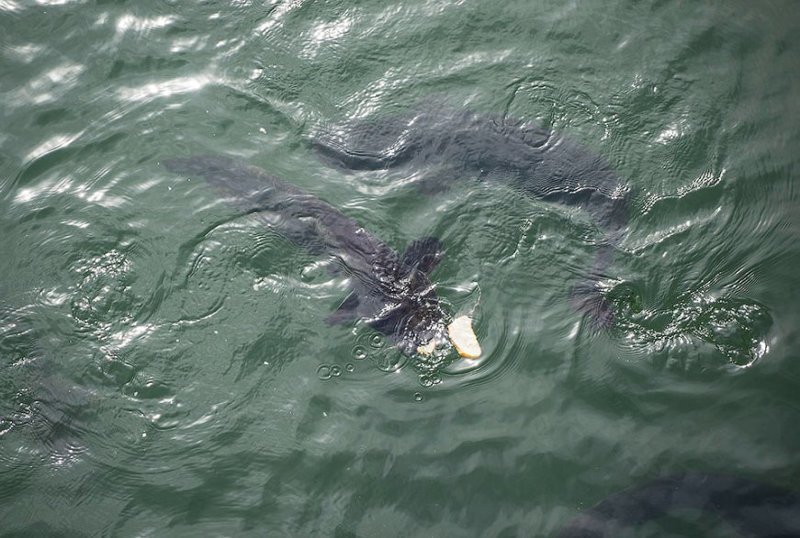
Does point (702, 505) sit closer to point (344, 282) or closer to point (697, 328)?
point (697, 328)

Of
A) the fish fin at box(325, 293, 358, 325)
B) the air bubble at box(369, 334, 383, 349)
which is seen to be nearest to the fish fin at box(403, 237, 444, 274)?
the fish fin at box(325, 293, 358, 325)

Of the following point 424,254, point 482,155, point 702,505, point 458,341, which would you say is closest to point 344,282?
point 424,254

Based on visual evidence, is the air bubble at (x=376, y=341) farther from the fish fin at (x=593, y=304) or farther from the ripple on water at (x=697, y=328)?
the ripple on water at (x=697, y=328)

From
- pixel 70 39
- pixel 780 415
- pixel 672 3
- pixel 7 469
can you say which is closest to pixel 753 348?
pixel 780 415

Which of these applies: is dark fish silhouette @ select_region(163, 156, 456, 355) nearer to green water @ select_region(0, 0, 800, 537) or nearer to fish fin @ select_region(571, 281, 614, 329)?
green water @ select_region(0, 0, 800, 537)

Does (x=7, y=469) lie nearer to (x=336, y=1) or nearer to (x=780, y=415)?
(x=336, y=1)
